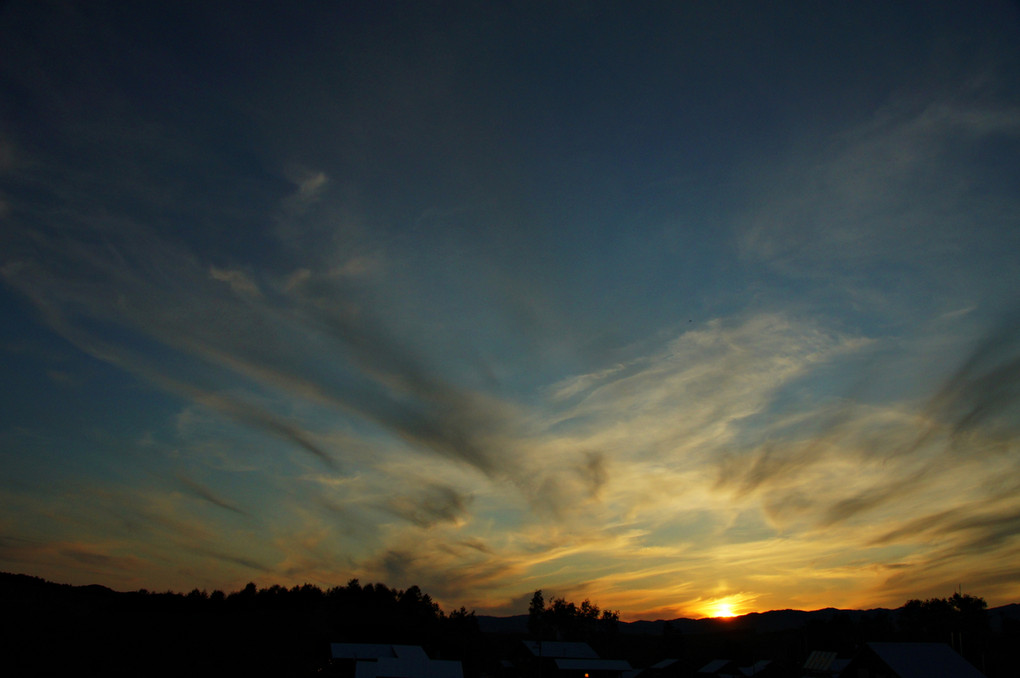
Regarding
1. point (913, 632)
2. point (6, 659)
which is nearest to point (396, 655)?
point (6, 659)

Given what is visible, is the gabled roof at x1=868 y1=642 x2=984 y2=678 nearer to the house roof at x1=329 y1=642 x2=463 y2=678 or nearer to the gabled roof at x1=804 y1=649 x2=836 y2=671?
the gabled roof at x1=804 y1=649 x2=836 y2=671

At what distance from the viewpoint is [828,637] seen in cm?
12638

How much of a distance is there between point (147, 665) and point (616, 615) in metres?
131

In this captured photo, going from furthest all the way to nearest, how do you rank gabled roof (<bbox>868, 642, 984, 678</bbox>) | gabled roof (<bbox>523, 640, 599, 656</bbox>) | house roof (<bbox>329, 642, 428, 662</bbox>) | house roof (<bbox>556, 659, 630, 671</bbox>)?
1. gabled roof (<bbox>523, 640, 599, 656</bbox>)
2. house roof (<bbox>556, 659, 630, 671</bbox>)
3. house roof (<bbox>329, 642, 428, 662</bbox>)
4. gabled roof (<bbox>868, 642, 984, 678</bbox>)

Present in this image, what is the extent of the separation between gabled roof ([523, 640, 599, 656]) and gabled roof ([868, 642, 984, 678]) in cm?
4905

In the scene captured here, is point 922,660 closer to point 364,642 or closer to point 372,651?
point 372,651

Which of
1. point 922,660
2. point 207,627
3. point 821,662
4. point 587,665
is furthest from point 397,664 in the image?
point 207,627

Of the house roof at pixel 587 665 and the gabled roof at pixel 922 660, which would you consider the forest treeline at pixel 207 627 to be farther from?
the gabled roof at pixel 922 660

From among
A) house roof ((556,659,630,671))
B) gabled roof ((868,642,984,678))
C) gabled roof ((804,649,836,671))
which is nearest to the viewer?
gabled roof ((868,642,984,678))

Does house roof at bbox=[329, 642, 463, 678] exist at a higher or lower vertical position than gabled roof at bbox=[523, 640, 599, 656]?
lower

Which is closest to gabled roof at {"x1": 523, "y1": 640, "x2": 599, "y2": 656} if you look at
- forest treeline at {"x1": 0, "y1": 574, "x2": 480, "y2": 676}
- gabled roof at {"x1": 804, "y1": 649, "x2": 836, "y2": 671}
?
forest treeline at {"x1": 0, "y1": 574, "x2": 480, "y2": 676}

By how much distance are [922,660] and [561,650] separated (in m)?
53.4

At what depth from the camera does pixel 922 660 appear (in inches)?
1937

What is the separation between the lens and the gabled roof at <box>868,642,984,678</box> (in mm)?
47594
